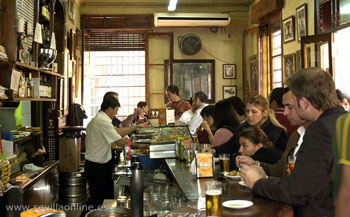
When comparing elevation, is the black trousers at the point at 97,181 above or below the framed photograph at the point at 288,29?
below

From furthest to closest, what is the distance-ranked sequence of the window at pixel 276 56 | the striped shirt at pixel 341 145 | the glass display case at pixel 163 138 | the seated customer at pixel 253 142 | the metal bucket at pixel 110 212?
the window at pixel 276 56 < the glass display case at pixel 163 138 < the seated customer at pixel 253 142 < the metal bucket at pixel 110 212 < the striped shirt at pixel 341 145

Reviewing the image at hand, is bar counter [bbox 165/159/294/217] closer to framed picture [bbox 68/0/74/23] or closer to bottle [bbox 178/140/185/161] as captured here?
bottle [bbox 178/140/185/161]

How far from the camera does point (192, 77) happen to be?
34.9 feet

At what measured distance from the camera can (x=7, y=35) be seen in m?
4.37

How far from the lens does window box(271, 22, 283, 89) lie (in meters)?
8.54

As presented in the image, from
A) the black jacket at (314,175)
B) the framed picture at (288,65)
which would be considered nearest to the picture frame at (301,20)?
the framed picture at (288,65)

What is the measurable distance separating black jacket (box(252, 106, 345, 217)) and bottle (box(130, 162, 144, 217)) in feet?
2.25

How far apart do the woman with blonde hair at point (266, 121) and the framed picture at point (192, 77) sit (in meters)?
6.55

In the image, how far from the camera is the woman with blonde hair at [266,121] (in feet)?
12.6

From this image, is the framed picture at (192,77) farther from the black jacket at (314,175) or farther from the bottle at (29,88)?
the black jacket at (314,175)

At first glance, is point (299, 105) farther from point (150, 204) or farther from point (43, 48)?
point (43, 48)

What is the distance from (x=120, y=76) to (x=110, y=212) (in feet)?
31.0

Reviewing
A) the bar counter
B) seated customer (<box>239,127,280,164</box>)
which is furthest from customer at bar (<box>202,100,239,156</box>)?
the bar counter

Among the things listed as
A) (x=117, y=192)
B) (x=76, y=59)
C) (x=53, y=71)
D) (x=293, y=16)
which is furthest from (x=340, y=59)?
(x=76, y=59)
